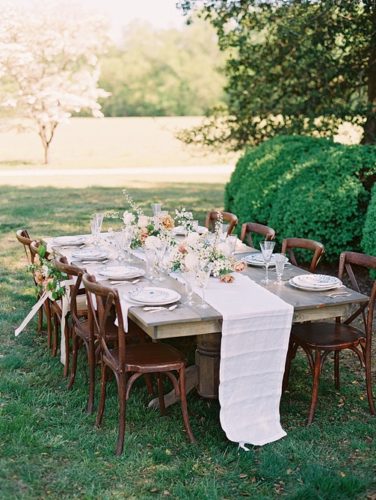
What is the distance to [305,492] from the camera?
4031 millimetres

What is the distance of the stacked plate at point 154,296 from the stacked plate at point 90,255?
112 centimetres

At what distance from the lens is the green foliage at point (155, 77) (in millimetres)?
49031

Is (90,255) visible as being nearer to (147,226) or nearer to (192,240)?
(147,226)

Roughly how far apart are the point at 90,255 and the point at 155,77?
46.4 m

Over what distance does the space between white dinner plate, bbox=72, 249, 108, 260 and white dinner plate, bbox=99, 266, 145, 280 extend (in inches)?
16.7

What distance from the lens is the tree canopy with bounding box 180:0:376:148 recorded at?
36.6 feet

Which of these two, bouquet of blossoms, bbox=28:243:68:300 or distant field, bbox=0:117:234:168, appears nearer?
bouquet of blossoms, bbox=28:243:68:300

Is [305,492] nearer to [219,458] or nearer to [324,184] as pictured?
[219,458]

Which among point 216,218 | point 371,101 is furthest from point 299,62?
point 216,218

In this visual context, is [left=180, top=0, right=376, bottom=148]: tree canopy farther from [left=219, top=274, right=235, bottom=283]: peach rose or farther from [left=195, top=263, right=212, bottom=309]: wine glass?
[left=195, top=263, right=212, bottom=309]: wine glass

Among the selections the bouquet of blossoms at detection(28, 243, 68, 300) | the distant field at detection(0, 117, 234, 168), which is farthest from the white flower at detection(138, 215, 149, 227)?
the distant field at detection(0, 117, 234, 168)

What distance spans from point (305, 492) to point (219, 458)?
0.63m

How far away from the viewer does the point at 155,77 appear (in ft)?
167

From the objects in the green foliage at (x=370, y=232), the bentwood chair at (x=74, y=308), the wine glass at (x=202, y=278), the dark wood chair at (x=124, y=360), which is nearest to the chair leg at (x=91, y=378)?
the bentwood chair at (x=74, y=308)
